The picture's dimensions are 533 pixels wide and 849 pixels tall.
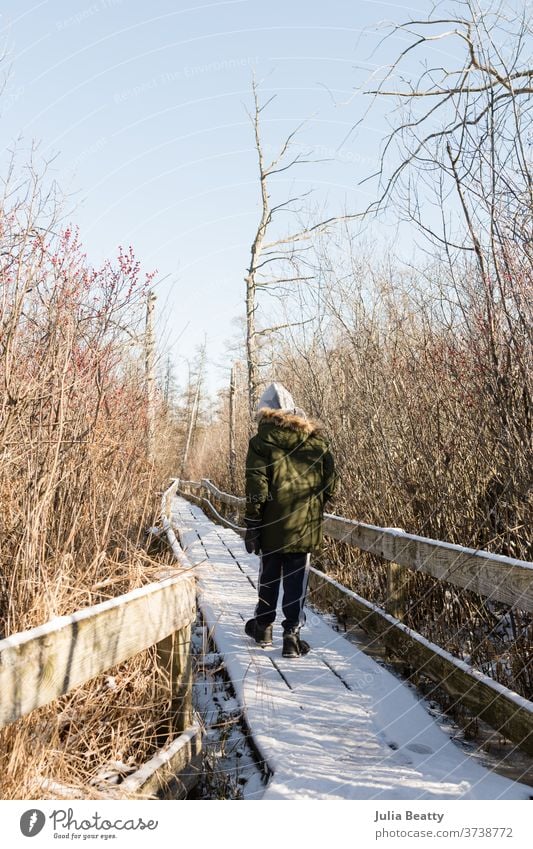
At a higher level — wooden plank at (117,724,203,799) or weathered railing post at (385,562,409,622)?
weathered railing post at (385,562,409,622)

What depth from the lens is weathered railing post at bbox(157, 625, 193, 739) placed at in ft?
9.23

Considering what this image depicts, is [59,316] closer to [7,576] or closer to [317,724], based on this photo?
[7,576]

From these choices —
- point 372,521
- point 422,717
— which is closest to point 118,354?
point 422,717

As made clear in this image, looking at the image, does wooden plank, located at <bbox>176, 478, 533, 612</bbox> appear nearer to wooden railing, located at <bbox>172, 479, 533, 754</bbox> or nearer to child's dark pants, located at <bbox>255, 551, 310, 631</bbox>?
wooden railing, located at <bbox>172, 479, 533, 754</bbox>

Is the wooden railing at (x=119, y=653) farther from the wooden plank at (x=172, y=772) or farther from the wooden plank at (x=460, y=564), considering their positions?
the wooden plank at (x=460, y=564)

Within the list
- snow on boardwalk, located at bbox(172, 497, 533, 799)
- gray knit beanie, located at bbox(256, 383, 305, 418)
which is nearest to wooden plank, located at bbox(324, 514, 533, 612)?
snow on boardwalk, located at bbox(172, 497, 533, 799)

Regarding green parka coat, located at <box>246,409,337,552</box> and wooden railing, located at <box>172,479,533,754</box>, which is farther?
green parka coat, located at <box>246,409,337,552</box>

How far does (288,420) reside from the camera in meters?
4.65

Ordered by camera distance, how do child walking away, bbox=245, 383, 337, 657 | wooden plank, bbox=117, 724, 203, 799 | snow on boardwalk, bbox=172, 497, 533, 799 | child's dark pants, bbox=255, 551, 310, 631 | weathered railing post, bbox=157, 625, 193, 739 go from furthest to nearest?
child's dark pants, bbox=255, 551, 310, 631, child walking away, bbox=245, 383, 337, 657, weathered railing post, bbox=157, 625, 193, 739, snow on boardwalk, bbox=172, 497, 533, 799, wooden plank, bbox=117, 724, 203, 799

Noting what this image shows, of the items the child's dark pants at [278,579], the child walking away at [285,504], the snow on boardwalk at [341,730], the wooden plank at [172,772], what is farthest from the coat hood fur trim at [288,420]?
the wooden plank at [172,772]

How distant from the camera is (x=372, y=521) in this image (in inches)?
246

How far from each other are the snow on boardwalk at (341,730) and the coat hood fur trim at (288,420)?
1.36m

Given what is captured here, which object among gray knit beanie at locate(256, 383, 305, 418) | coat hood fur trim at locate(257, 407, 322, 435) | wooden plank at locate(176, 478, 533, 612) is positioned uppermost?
gray knit beanie at locate(256, 383, 305, 418)

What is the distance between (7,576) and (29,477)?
43 centimetres
